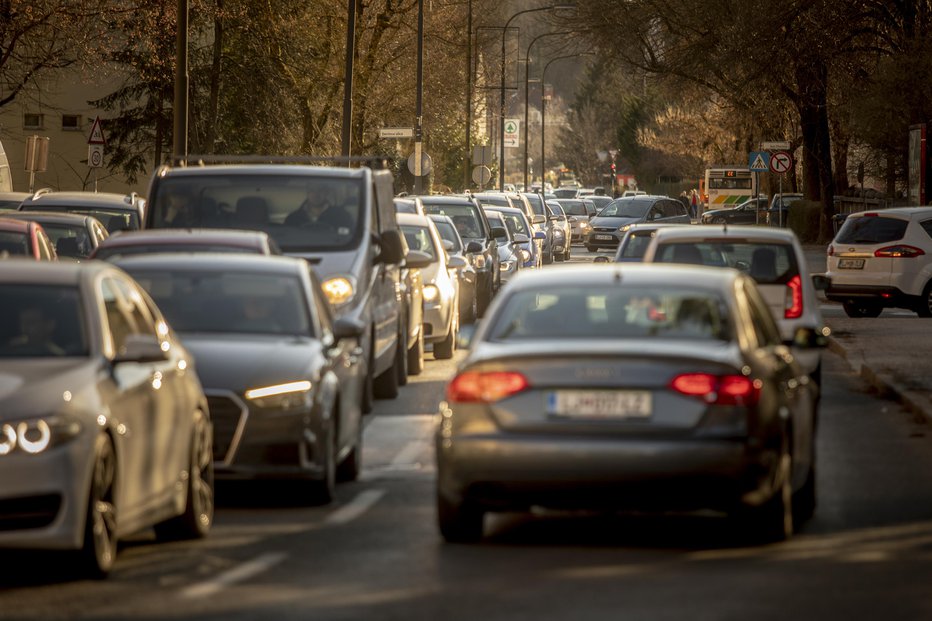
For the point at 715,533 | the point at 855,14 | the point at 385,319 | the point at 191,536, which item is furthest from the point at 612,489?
the point at 855,14

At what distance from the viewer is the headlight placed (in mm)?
22906

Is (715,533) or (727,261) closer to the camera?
(715,533)

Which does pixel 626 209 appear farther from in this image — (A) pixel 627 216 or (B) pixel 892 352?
(B) pixel 892 352

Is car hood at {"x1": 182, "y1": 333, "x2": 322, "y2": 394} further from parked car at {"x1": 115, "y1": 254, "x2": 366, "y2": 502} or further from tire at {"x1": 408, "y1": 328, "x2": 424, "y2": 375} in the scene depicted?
tire at {"x1": 408, "y1": 328, "x2": 424, "y2": 375}

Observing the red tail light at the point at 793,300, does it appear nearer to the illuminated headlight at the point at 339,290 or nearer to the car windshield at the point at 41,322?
the illuminated headlight at the point at 339,290

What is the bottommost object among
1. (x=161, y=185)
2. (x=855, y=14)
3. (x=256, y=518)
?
(x=256, y=518)

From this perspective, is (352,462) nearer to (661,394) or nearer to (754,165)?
(661,394)

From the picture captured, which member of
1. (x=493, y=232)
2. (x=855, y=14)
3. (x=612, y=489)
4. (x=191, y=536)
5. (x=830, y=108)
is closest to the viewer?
(x=612, y=489)

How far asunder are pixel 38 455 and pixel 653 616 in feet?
8.40

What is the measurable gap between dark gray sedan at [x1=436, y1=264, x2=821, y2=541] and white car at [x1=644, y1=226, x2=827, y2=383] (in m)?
7.53

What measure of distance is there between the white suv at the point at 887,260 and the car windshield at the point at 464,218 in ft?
17.9

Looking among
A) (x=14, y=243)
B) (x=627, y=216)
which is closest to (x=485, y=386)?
(x=14, y=243)

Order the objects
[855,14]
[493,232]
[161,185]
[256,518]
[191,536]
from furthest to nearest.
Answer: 1. [855,14]
2. [493,232]
3. [161,185]
4. [256,518]
5. [191,536]

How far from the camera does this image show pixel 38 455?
8.48 m
